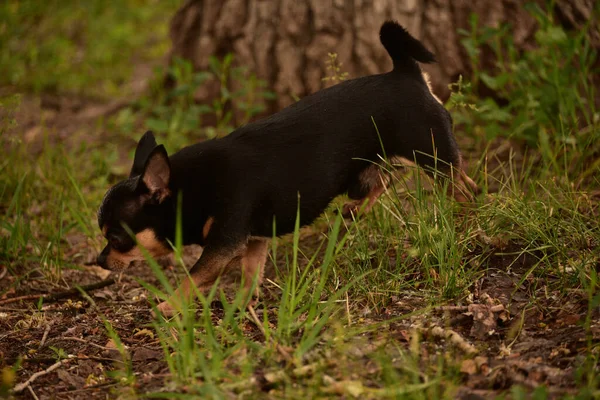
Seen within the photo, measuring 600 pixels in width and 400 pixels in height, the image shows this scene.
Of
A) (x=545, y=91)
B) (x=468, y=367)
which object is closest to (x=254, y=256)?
(x=468, y=367)

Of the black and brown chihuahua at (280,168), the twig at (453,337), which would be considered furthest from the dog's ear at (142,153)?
the twig at (453,337)

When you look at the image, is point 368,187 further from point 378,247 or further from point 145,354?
point 145,354

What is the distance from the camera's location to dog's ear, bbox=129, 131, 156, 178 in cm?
413

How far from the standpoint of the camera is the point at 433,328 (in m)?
2.99

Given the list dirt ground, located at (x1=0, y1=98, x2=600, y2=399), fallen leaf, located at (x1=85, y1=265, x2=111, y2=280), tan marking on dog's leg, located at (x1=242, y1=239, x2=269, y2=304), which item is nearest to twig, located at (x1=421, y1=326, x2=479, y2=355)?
dirt ground, located at (x1=0, y1=98, x2=600, y2=399)

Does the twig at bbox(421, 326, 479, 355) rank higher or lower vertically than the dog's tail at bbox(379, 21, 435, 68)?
lower

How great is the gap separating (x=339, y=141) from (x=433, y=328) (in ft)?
4.35

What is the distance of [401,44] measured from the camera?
13.5 feet

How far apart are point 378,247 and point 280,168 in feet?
2.27

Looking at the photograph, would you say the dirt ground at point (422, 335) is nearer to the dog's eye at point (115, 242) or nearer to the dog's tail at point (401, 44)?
the dog's eye at point (115, 242)

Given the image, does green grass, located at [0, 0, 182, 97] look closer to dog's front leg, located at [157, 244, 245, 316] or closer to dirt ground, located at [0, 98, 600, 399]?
dirt ground, located at [0, 98, 600, 399]

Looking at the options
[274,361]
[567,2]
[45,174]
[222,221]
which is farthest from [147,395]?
[567,2]

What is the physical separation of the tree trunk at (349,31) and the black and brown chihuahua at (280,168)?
139cm

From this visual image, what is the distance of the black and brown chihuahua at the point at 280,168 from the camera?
3.83 m
